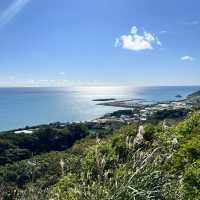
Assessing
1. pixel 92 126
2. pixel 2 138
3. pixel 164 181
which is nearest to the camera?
pixel 164 181

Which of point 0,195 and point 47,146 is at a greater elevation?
point 0,195

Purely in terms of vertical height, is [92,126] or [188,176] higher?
[188,176]

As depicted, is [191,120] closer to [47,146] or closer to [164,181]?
[164,181]

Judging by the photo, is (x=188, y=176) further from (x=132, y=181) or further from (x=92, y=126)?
(x=92, y=126)

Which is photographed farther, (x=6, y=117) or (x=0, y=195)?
(x=6, y=117)

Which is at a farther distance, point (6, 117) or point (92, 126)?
point (6, 117)

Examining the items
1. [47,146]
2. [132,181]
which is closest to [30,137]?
[47,146]

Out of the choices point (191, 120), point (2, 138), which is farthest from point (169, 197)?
point (2, 138)

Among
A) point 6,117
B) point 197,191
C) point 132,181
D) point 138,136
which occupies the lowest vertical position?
point 6,117

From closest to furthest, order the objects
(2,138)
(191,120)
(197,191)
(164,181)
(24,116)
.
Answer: (164,181) < (197,191) < (191,120) < (2,138) < (24,116)
